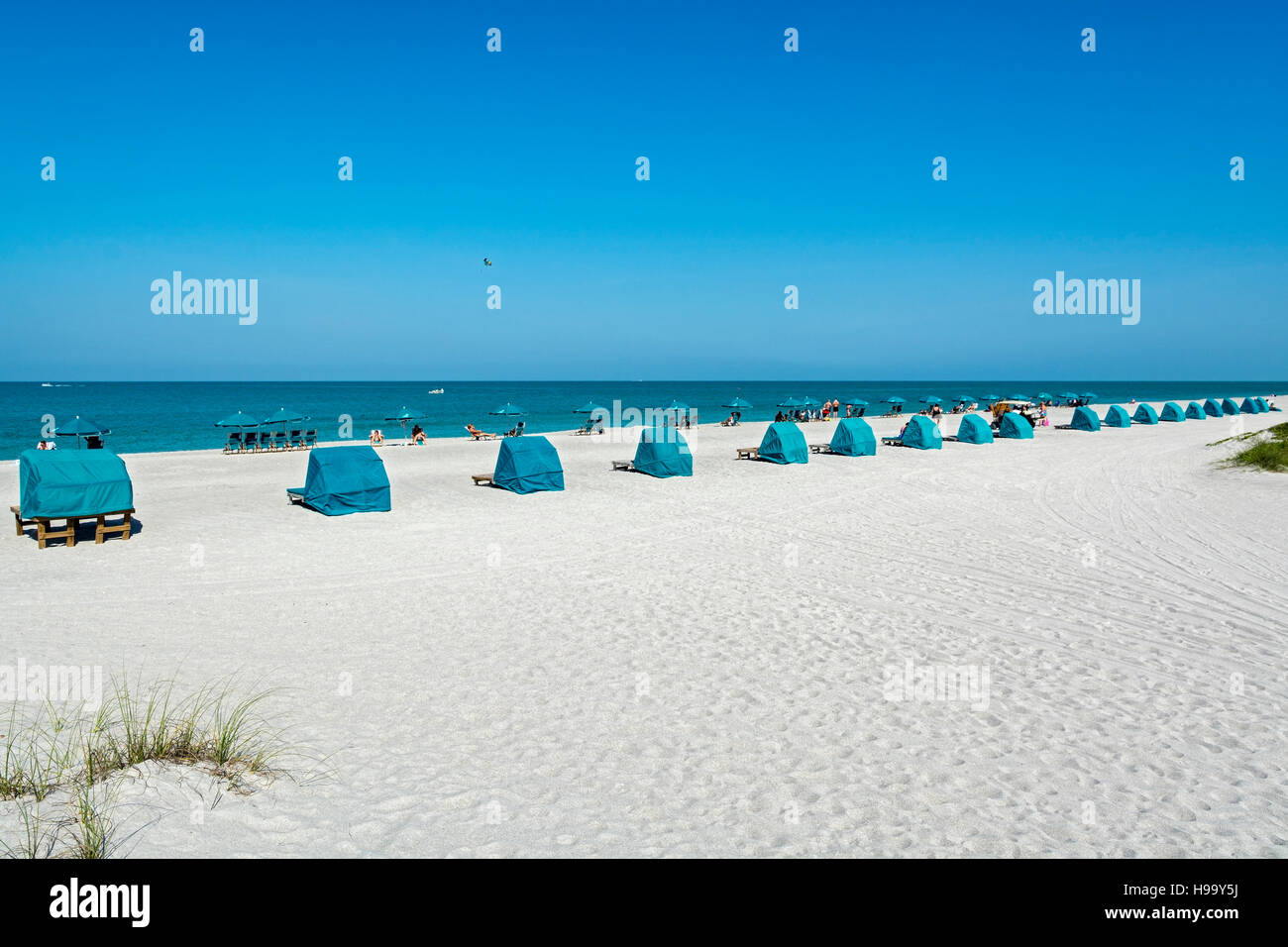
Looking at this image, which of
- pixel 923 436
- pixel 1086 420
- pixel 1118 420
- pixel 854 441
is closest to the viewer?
pixel 854 441

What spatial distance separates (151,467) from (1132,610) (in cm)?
2744

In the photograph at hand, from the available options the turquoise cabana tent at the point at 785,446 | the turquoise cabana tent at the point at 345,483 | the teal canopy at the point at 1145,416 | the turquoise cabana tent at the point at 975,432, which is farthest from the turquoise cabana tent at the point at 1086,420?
the turquoise cabana tent at the point at 345,483

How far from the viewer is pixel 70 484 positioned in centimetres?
1280

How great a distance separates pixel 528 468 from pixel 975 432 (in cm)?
2315

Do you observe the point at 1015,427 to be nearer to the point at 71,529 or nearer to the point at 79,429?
the point at 71,529

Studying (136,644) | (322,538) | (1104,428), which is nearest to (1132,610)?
(136,644)

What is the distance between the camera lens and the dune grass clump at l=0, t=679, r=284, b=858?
3.93 meters

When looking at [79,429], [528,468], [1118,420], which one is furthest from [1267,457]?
[79,429]

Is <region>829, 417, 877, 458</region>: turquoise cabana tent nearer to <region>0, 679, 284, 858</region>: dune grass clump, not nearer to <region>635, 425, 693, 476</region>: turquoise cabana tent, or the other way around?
<region>635, 425, 693, 476</region>: turquoise cabana tent

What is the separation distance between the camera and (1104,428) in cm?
4194

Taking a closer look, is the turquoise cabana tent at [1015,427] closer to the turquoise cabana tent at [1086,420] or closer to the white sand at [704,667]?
the turquoise cabana tent at [1086,420]

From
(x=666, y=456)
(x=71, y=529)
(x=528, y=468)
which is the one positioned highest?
(x=666, y=456)
